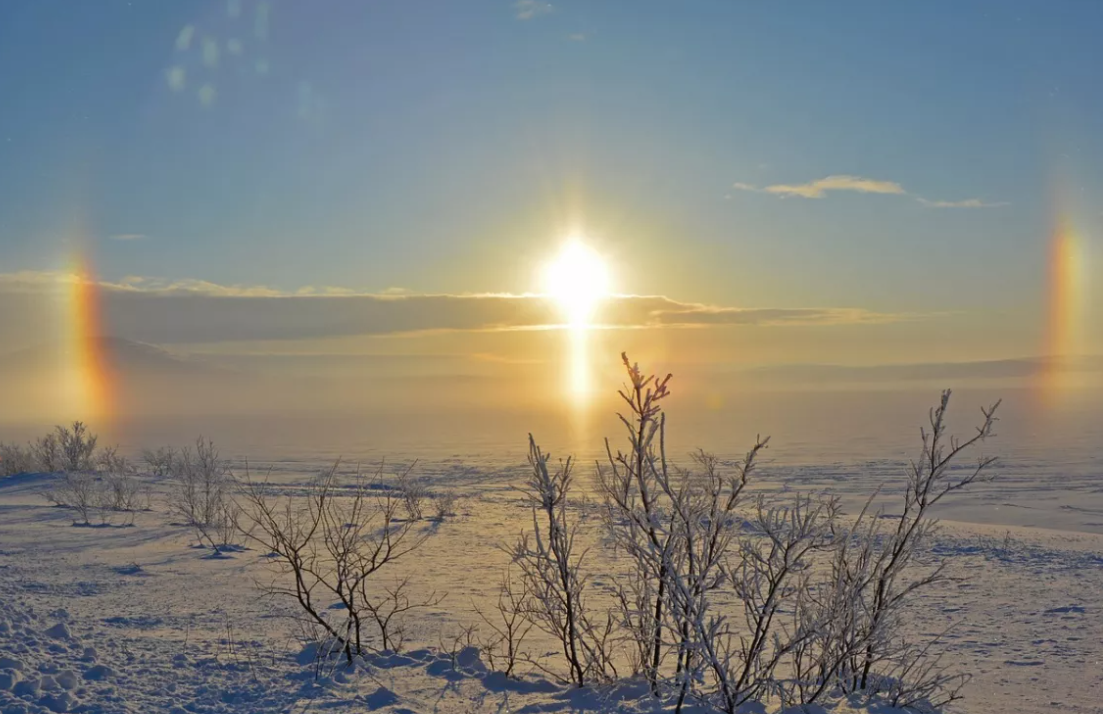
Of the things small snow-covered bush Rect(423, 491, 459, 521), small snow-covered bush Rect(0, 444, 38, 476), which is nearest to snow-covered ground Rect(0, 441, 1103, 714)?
small snow-covered bush Rect(423, 491, 459, 521)

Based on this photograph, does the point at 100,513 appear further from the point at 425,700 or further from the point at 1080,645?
the point at 1080,645

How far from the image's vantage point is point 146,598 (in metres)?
7.85

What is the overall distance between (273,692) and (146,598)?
3.61 m

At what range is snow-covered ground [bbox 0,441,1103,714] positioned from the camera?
4918 millimetres

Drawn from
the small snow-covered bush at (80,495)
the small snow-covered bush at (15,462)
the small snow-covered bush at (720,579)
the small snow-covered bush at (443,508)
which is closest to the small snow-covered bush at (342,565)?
the small snow-covered bush at (443,508)

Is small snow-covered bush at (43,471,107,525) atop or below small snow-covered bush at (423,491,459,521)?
atop

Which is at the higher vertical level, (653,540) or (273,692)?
(653,540)

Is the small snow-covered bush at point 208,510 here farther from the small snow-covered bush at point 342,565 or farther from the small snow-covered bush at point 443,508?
the small snow-covered bush at point 443,508

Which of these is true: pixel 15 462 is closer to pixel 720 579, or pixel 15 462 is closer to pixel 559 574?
pixel 559 574

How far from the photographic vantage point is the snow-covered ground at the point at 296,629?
16.1 ft

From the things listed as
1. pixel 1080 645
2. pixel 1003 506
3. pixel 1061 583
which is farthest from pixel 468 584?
pixel 1003 506

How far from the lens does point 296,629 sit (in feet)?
21.9

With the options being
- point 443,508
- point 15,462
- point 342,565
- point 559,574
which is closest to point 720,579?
point 559,574

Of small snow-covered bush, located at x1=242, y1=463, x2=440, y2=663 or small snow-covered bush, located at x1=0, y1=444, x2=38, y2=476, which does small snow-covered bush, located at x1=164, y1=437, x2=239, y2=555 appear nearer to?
small snow-covered bush, located at x1=242, y1=463, x2=440, y2=663
